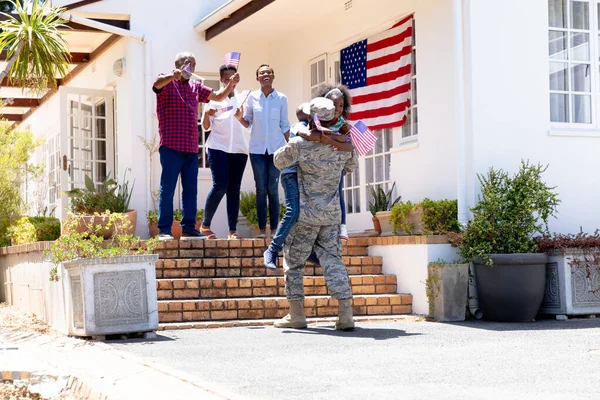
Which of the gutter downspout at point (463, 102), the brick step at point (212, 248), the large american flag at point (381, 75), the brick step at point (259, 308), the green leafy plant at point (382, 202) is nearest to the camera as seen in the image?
the brick step at point (259, 308)

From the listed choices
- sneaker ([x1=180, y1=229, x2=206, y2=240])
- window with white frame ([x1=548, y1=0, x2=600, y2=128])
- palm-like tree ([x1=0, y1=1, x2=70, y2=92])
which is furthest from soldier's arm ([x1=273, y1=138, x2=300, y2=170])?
palm-like tree ([x1=0, y1=1, x2=70, y2=92])

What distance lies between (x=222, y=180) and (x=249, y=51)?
14.4 feet

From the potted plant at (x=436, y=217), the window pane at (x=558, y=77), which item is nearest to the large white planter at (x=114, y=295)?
the potted plant at (x=436, y=217)

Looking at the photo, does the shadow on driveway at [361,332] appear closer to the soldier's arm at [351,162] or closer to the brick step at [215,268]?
the soldier's arm at [351,162]

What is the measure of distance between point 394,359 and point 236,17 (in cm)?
766

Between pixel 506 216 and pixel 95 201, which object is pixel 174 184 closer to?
pixel 95 201

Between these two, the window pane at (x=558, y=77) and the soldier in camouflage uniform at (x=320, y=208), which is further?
the window pane at (x=558, y=77)

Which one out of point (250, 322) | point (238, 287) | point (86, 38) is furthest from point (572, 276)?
point (86, 38)

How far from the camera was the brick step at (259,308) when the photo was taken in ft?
28.2

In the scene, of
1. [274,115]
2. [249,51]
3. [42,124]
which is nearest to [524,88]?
[274,115]

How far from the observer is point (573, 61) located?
1016cm

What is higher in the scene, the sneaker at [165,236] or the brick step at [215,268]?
the sneaker at [165,236]

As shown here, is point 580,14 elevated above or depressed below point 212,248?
above

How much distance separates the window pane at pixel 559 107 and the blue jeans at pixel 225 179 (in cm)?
342
